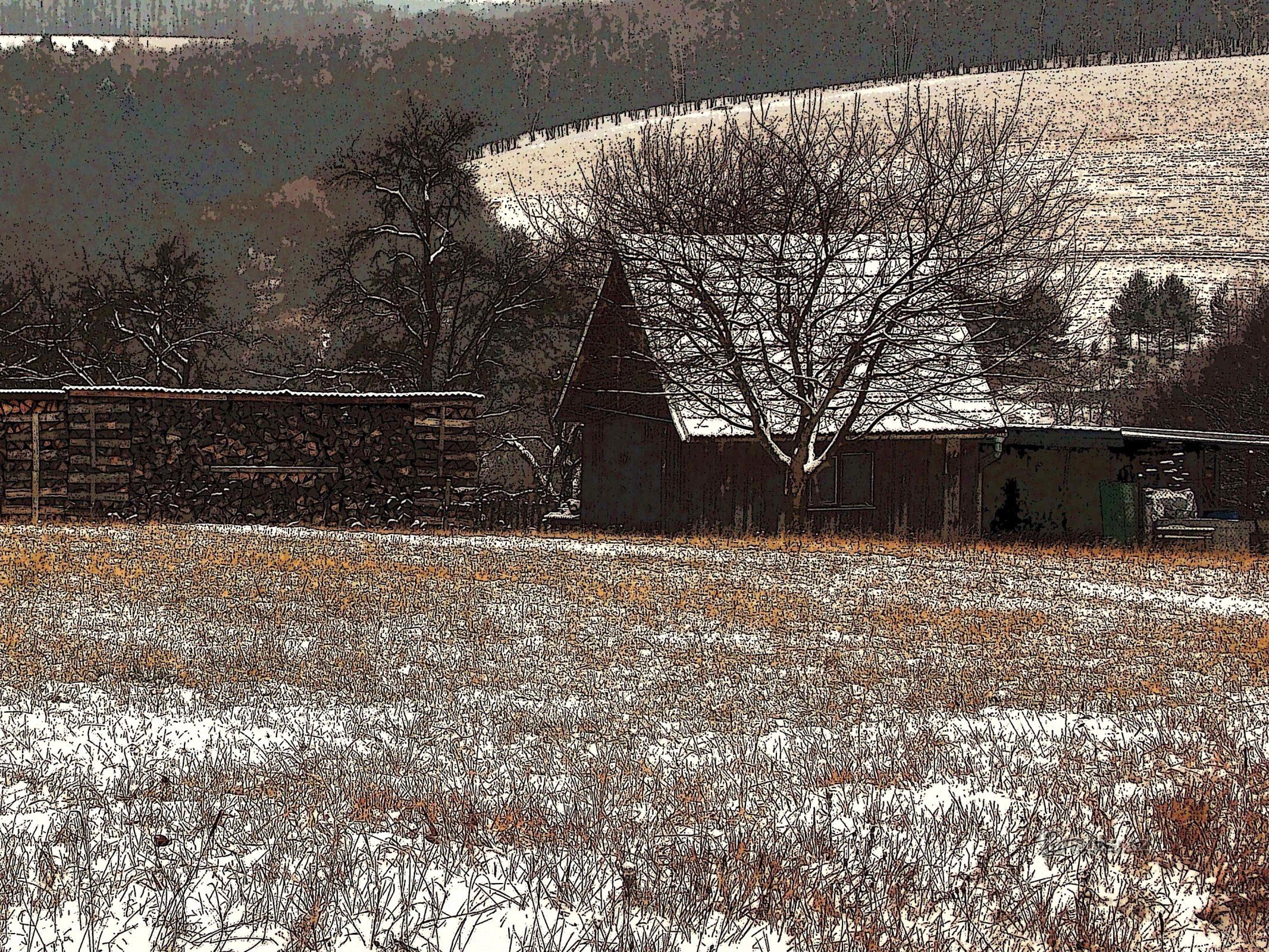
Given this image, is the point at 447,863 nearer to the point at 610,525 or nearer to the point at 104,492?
the point at 104,492

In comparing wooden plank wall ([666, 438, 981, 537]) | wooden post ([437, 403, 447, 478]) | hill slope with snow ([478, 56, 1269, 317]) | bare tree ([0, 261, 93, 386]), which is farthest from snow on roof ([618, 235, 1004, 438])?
hill slope with snow ([478, 56, 1269, 317])

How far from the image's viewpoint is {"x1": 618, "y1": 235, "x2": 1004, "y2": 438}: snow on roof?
72.2ft

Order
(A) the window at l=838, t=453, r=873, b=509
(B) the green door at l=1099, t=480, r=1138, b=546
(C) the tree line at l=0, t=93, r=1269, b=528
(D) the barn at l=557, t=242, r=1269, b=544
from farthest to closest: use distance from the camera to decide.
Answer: (B) the green door at l=1099, t=480, r=1138, b=546 → (A) the window at l=838, t=453, r=873, b=509 → (D) the barn at l=557, t=242, r=1269, b=544 → (C) the tree line at l=0, t=93, r=1269, b=528

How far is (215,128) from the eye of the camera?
86312 millimetres

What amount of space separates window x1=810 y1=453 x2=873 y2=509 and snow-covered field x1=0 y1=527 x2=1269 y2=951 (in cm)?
1348

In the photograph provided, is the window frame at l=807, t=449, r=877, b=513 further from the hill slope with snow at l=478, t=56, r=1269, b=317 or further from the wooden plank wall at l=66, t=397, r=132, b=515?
the hill slope with snow at l=478, t=56, r=1269, b=317

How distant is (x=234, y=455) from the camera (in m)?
21.5

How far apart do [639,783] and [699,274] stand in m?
17.1

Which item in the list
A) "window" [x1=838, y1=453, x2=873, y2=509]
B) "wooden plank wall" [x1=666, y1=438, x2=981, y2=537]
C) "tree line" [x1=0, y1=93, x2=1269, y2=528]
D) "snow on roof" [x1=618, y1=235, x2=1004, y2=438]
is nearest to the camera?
"snow on roof" [x1=618, y1=235, x2=1004, y2=438]

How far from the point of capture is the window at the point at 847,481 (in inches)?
1013

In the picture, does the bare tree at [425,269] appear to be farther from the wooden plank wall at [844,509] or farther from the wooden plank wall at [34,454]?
the wooden plank wall at [34,454]

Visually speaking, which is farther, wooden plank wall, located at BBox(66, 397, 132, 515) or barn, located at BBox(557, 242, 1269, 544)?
barn, located at BBox(557, 242, 1269, 544)

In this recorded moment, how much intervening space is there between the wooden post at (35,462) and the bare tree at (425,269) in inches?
406

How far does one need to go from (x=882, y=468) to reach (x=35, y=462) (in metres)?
15.7
